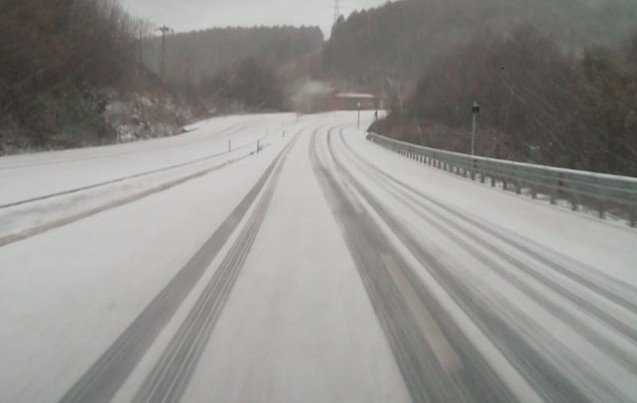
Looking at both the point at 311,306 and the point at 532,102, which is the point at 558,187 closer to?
the point at 311,306

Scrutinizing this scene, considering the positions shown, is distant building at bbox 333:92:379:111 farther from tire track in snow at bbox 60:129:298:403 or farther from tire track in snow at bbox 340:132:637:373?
tire track in snow at bbox 60:129:298:403

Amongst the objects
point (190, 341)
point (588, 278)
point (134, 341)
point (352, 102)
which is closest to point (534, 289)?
point (588, 278)

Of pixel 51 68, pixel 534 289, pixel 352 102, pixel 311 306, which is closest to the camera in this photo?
pixel 311 306

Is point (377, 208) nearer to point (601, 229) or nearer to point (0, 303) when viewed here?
point (601, 229)

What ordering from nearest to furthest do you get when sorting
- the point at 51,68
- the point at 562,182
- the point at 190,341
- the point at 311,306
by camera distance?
the point at 190,341 → the point at 311,306 → the point at 562,182 → the point at 51,68

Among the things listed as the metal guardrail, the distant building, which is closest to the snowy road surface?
the metal guardrail

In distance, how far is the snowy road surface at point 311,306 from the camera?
3958mm

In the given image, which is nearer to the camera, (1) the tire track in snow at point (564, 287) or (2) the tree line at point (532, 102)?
(1) the tire track in snow at point (564, 287)

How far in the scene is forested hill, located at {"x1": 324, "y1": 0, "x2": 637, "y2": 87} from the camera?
59625mm

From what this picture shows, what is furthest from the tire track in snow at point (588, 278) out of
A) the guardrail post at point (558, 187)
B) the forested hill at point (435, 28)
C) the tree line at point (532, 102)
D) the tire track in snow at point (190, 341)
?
the forested hill at point (435, 28)

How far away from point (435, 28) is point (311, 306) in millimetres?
146192

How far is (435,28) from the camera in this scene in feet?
467

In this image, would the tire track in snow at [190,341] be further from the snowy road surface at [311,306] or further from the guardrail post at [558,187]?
the guardrail post at [558,187]

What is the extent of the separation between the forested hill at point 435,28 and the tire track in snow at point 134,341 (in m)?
46.6
